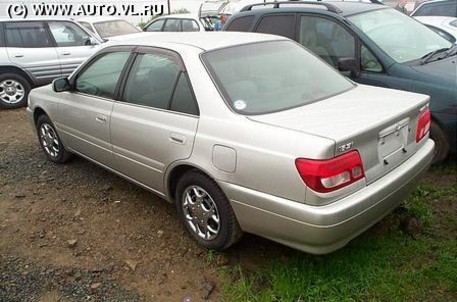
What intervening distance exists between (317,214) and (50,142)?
362 cm

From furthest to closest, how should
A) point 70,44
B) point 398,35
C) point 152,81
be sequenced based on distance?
1. point 70,44
2. point 398,35
3. point 152,81

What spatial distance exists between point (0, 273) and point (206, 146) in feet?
5.70

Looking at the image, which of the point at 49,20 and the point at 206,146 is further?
the point at 49,20

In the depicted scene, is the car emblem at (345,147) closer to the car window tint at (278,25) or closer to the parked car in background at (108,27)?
the car window tint at (278,25)

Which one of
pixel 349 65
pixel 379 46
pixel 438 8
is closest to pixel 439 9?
pixel 438 8

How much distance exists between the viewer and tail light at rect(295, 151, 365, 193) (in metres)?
2.39

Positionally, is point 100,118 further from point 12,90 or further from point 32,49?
point 32,49

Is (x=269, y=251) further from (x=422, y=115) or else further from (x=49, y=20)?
(x=49, y=20)

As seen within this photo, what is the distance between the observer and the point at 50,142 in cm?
500

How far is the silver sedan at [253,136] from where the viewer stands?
2.49m

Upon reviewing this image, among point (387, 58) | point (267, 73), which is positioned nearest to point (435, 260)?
point (267, 73)

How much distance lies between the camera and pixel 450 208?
12.1 ft

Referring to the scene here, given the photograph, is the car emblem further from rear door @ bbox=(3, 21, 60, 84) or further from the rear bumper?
rear door @ bbox=(3, 21, 60, 84)

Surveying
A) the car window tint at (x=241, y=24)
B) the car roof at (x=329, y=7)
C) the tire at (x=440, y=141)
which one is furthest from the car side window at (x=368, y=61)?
the car window tint at (x=241, y=24)
